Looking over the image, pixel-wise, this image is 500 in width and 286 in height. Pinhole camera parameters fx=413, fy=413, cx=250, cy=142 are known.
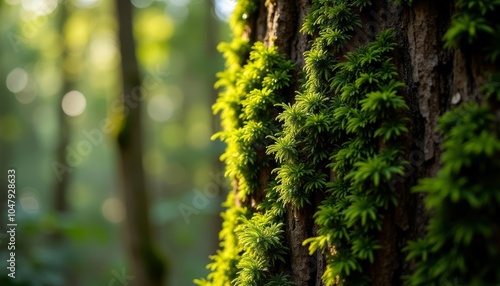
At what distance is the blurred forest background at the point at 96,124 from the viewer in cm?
641

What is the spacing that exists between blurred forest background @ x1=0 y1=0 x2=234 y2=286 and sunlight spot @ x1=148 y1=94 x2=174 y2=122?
3.1 inches

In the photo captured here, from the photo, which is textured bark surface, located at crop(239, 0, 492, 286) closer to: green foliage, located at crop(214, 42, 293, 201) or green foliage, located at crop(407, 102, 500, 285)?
green foliage, located at crop(407, 102, 500, 285)

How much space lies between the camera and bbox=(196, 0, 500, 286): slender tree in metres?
1.40

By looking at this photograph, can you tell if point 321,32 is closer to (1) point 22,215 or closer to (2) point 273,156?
(2) point 273,156

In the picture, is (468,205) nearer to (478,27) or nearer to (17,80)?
(478,27)

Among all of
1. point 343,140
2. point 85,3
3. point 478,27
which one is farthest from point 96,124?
point 478,27

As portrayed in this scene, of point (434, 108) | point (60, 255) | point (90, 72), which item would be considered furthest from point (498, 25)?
point (90, 72)

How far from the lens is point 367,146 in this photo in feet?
5.66

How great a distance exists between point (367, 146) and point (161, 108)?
22087 mm

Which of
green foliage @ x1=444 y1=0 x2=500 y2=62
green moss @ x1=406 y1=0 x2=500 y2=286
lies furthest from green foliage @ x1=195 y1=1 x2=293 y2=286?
green foliage @ x1=444 y1=0 x2=500 y2=62

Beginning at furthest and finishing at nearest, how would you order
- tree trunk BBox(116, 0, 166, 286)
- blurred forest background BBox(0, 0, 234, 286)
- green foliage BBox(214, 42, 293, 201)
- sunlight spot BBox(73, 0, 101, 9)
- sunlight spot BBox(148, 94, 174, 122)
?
sunlight spot BBox(148, 94, 174, 122)
sunlight spot BBox(73, 0, 101, 9)
blurred forest background BBox(0, 0, 234, 286)
tree trunk BBox(116, 0, 166, 286)
green foliage BBox(214, 42, 293, 201)

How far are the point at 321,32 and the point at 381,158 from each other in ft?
2.28

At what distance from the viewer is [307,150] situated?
6.37ft

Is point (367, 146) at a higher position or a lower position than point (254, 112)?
lower
